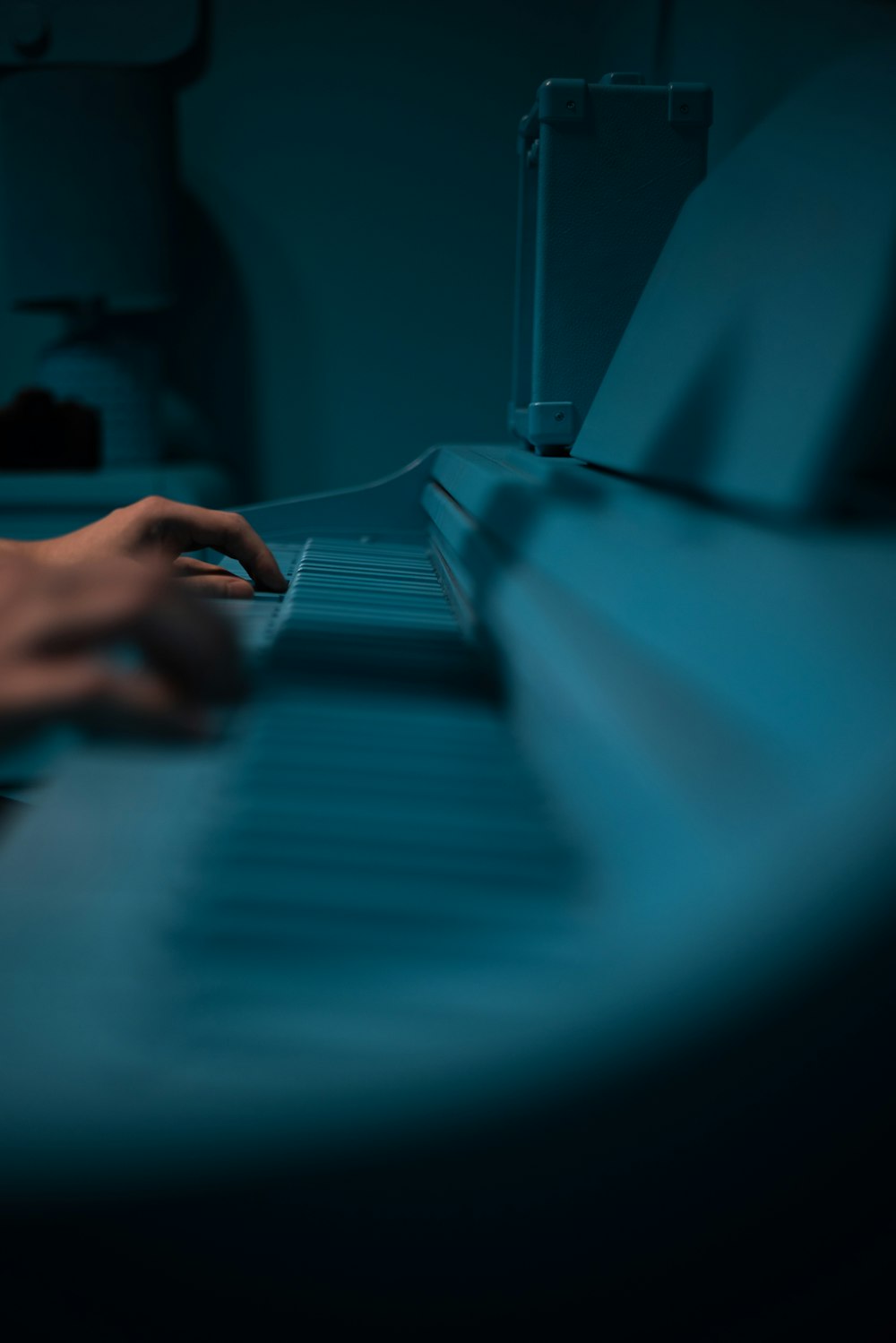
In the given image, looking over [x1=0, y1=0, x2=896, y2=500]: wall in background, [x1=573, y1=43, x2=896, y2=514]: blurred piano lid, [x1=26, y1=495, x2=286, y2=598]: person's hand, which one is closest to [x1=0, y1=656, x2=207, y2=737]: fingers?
[x1=573, y1=43, x2=896, y2=514]: blurred piano lid

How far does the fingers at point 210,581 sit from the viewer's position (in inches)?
27.8

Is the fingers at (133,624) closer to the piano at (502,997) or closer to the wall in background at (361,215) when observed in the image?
the piano at (502,997)

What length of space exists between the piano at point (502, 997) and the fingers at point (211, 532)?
0.34 m

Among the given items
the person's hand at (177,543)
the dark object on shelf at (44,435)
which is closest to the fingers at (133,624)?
the person's hand at (177,543)

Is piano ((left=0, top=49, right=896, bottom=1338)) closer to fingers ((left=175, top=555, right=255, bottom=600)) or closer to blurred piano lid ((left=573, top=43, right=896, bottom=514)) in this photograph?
blurred piano lid ((left=573, top=43, right=896, bottom=514))

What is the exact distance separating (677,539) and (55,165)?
2.08 metres

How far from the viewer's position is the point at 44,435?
204 centimetres

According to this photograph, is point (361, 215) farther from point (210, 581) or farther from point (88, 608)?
point (88, 608)

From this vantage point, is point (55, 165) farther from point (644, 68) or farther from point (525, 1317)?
point (525, 1317)

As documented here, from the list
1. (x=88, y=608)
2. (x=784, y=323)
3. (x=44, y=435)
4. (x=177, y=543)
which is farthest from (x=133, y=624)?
(x=44, y=435)

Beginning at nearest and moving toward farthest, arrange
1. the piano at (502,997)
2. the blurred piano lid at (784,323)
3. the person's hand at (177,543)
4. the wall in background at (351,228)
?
the piano at (502,997) → the blurred piano lid at (784,323) → the person's hand at (177,543) → the wall in background at (351,228)

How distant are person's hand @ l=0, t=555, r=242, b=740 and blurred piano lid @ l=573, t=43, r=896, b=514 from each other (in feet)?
0.82

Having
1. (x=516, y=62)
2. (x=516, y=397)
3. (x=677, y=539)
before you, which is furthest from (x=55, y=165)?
(x=677, y=539)

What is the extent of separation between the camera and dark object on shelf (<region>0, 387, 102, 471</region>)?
2.03 m
